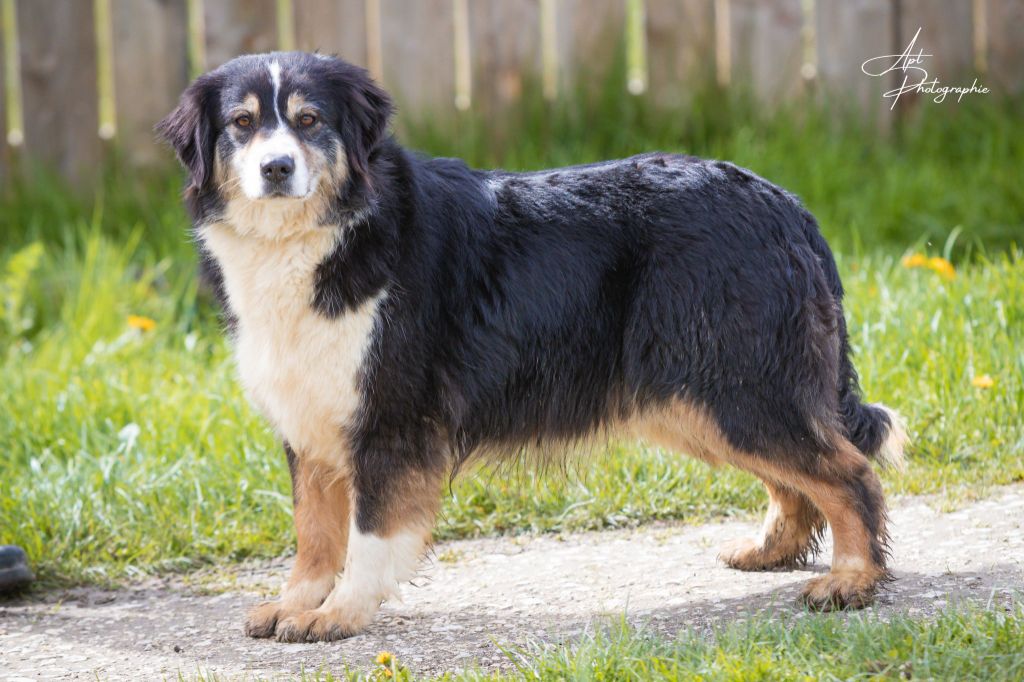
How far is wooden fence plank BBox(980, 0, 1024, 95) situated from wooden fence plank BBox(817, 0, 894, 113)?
518mm

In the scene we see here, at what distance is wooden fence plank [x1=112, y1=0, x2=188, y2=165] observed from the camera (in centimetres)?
655

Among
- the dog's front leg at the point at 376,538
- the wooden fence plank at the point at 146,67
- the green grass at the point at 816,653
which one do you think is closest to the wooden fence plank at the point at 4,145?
the wooden fence plank at the point at 146,67

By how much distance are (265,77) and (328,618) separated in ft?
4.79

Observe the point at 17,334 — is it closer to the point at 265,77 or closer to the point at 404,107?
the point at 404,107

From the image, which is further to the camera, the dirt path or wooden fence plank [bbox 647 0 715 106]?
wooden fence plank [bbox 647 0 715 106]

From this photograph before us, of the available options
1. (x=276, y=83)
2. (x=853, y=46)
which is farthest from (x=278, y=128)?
(x=853, y=46)

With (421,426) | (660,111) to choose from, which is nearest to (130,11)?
(660,111)

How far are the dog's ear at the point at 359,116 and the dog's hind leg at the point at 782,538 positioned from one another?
1497 mm

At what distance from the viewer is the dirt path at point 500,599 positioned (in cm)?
336

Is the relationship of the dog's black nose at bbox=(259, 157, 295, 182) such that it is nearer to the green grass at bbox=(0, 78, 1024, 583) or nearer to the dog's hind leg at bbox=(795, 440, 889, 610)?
the green grass at bbox=(0, 78, 1024, 583)

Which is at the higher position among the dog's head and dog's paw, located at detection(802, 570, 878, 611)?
the dog's head

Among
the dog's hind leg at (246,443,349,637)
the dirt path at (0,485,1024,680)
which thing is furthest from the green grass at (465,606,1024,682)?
the dog's hind leg at (246,443,349,637)

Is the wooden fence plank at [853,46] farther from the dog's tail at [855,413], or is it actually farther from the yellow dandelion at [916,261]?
the dog's tail at [855,413]

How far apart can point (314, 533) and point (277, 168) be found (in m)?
1.07
